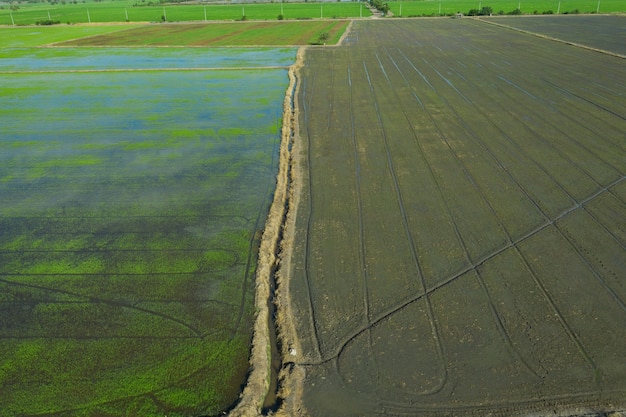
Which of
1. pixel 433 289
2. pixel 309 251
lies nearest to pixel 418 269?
pixel 433 289

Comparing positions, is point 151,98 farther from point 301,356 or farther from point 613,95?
point 613,95

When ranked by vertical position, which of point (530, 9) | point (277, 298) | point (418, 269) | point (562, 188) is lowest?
point (277, 298)

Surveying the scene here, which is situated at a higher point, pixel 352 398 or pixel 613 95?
pixel 613 95

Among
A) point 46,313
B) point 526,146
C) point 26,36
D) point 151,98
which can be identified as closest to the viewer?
point 46,313

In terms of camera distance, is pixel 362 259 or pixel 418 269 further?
pixel 362 259

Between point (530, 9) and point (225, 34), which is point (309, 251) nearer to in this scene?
point (225, 34)

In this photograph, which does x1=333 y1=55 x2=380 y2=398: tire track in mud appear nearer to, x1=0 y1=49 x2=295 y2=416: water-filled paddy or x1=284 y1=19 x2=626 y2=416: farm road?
x1=284 y1=19 x2=626 y2=416: farm road

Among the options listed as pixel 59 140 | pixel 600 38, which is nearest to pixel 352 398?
pixel 59 140
